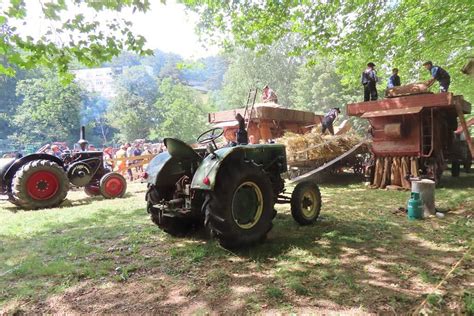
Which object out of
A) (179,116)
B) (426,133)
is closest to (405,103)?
(426,133)

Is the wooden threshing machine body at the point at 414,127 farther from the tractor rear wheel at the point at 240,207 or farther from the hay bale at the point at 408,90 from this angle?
the tractor rear wheel at the point at 240,207

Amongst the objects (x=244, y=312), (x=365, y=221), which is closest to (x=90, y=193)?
(x=365, y=221)

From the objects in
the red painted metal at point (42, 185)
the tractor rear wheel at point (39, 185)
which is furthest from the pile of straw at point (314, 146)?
the red painted metal at point (42, 185)

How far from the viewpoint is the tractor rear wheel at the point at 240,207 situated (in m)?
3.87

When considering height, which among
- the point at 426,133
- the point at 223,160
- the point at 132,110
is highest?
the point at 132,110

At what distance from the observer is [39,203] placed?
771 cm

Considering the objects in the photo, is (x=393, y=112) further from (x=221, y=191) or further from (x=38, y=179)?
(x=38, y=179)

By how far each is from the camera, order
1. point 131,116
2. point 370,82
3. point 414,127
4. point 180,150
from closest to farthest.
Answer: point 180,150 < point 414,127 < point 370,82 < point 131,116

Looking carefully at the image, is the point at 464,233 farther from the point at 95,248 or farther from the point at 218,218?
the point at 95,248

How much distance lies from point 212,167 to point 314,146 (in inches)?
244

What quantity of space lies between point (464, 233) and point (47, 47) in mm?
6058

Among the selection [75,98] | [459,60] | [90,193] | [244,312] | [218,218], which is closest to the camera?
[244,312]

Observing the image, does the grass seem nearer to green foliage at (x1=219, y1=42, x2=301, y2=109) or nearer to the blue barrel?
the blue barrel

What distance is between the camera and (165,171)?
Answer: 4652 mm
